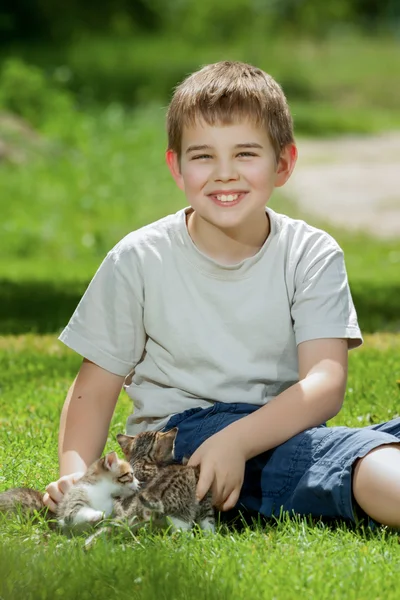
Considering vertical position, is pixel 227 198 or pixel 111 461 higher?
pixel 227 198

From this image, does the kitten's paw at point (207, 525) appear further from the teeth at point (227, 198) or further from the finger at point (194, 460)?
the teeth at point (227, 198)

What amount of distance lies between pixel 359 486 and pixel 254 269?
0.81 metres

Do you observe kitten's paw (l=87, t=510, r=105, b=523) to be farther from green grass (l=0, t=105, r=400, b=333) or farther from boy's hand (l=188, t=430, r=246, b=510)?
green grass (l=0, t=105, r=400, b=333)

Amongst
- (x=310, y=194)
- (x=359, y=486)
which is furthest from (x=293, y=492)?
(x=310, y=194)

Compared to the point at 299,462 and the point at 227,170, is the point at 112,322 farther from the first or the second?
the point at 299,462

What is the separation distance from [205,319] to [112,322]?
0.99ft

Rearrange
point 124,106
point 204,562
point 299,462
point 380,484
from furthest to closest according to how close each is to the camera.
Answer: point 124,106 → point 299,462 → point 380,484 → point 204,562

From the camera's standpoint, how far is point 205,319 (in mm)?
3686

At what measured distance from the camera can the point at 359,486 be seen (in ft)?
10.7

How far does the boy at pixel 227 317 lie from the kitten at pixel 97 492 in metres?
0.30

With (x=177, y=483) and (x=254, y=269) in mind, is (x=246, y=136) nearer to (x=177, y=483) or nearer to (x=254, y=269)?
(x=254, y=269)

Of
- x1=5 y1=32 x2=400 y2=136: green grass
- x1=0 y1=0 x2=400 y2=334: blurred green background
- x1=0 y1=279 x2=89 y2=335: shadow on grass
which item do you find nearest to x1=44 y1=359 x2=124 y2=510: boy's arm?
x1=0 y1=279 x2=89 y2=335: shadow on grass

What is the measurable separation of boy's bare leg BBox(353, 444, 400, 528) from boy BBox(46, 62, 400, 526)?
0.13 m

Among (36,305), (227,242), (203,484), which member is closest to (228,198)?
(227,242)
